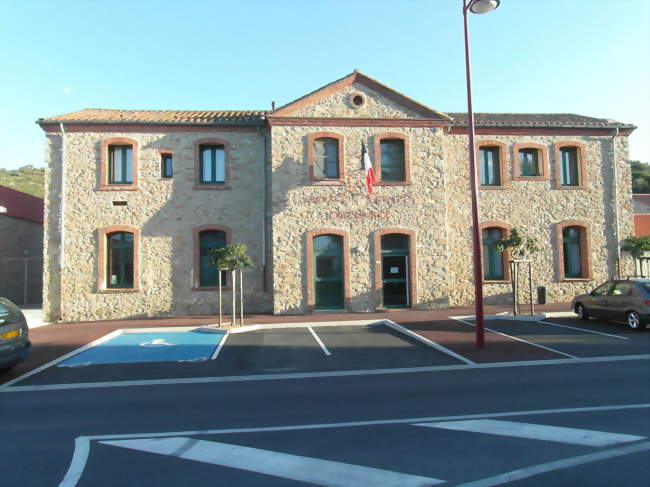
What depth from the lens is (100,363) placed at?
8727mm

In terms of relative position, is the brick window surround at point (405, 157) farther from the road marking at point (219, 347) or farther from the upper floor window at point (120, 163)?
the upper floor window at point (120, 163)

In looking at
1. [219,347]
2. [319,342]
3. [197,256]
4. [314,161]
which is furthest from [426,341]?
[197,256]

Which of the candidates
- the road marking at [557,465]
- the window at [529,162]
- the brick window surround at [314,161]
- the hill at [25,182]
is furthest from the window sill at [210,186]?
the hill at [25,182]

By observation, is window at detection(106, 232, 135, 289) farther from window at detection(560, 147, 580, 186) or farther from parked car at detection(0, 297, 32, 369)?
window at detection(560, 147, 580, 186)

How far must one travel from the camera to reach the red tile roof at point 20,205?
20.0m

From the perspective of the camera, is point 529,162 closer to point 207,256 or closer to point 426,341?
point 426,341

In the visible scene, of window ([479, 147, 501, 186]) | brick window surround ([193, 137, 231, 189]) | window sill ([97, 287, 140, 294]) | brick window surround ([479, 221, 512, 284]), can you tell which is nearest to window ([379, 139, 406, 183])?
window ([479, 147, 501, 186])

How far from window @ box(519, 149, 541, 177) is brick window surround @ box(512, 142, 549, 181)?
0.46ft

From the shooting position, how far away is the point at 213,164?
16109mm

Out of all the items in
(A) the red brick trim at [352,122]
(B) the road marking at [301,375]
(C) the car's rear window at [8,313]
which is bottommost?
(B) the road marking at [301,375]

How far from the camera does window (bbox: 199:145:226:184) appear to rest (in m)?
16.0

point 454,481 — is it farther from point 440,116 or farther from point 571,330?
point 440,116

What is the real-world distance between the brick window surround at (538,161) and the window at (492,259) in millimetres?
2284

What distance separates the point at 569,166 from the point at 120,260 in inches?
706
